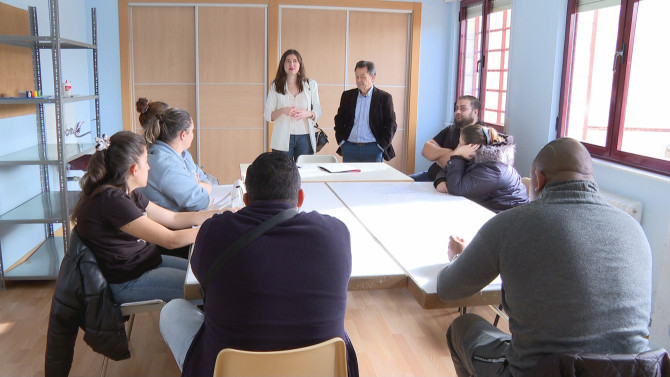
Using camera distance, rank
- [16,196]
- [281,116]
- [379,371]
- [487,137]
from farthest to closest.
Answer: [281,116], [16,196], [487,137], [379,371]

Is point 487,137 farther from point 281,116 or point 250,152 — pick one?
point 250,152

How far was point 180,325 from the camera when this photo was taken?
1.98m

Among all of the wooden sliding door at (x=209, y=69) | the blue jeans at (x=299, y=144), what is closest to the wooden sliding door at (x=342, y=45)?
the wooden sliding door at (x=209, y=69)

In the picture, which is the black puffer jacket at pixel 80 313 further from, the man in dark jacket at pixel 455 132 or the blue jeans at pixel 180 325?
the man in dark jacket at pixel 455 132

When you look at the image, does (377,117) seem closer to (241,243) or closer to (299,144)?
(299,144)

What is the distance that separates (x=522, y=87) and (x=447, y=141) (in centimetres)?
75

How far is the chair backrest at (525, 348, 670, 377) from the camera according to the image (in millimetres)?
1414

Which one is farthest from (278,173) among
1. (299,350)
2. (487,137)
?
(487,137)

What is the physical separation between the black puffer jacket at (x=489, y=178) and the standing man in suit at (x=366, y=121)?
1.76 m

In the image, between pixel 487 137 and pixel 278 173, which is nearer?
pixel 278 173

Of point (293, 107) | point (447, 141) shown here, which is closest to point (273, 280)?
point (447, 141)

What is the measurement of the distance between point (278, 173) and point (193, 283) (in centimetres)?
54

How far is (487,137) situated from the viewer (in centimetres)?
334

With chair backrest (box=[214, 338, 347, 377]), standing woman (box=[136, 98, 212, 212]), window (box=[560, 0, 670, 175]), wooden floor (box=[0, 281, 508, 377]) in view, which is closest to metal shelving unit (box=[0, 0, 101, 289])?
wooden floor (box=[0, 281, 508, 377])
